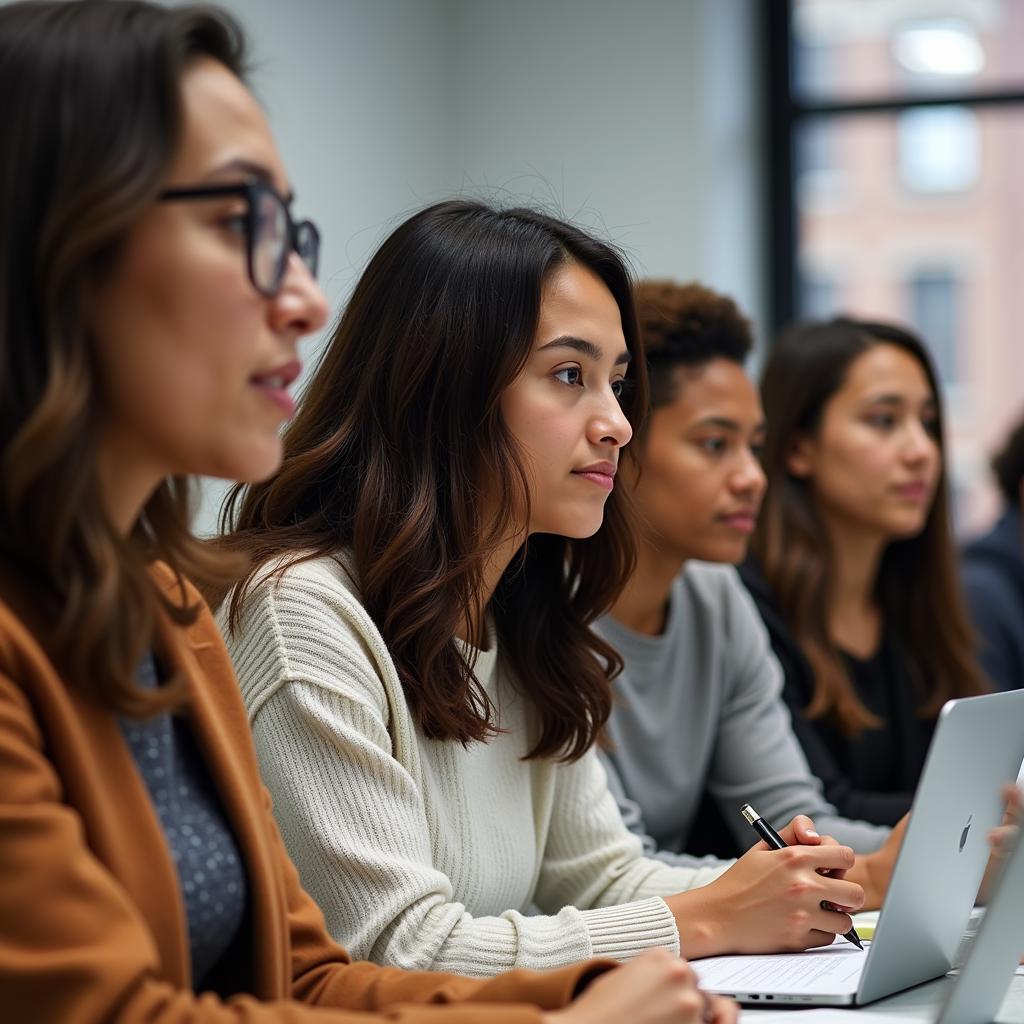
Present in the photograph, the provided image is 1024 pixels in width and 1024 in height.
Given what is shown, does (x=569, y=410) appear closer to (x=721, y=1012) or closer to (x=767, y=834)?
(x=767, y=834)

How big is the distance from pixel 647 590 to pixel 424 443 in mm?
776

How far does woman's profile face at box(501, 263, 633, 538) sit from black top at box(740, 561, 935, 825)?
1.00 m

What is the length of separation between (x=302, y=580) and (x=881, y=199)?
304 cm

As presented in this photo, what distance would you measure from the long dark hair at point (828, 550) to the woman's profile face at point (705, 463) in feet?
1.36

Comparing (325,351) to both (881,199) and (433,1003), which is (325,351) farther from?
(881,199)

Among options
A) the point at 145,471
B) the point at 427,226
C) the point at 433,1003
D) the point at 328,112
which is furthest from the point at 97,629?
the point at 328,112

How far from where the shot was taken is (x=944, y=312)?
407 cm

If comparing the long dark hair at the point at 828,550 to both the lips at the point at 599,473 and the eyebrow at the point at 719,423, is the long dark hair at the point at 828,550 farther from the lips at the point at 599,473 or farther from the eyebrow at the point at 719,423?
the lips at the point at 599,473

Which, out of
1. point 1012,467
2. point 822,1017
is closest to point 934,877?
point 822,1017

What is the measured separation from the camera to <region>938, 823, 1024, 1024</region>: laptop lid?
1078 mm

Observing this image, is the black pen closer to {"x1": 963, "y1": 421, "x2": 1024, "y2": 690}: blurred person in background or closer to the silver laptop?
the silver laptop

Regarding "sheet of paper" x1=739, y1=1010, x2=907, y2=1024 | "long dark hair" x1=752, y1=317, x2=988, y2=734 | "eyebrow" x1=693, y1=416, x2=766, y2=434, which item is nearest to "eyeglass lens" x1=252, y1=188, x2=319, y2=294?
"sheet of paper" x1=739, y1=1010, x2=907, y2=1024

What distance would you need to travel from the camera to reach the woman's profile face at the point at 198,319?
95 centimetres

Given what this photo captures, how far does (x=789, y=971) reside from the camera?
1354 millimetres
